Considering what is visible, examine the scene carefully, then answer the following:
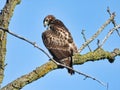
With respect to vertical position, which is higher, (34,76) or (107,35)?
(107,35)

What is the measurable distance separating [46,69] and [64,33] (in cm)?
238

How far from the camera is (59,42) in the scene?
8859mm

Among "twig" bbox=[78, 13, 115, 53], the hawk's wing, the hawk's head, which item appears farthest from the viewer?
the hawk's head

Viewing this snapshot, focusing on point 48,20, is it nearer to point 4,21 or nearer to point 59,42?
point 59,42

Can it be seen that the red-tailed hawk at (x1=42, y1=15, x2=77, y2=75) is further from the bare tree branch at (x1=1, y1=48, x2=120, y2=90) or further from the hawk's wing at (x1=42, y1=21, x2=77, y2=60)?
the bare tree branch at (x1=1, y1=48, x2=120, y2=90)

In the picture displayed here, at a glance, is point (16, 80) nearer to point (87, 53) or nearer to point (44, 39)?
point (87, 53)

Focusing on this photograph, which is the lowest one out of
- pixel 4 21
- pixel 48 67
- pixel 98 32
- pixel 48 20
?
pixel 48 67

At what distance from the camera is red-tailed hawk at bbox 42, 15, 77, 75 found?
8453 millimetres

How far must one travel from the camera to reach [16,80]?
6.62 meters

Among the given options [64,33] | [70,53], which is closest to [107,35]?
[70,53]

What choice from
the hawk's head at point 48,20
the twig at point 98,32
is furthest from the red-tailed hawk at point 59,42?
the twig at point 98,32

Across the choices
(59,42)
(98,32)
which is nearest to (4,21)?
(98,32)

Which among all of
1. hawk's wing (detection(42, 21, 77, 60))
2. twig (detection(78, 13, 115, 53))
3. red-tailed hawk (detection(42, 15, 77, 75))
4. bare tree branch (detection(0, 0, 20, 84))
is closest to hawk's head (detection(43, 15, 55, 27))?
red-tailed hawk (detection(42, 15, 77, 75))

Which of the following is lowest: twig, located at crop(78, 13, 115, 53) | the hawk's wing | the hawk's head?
twig, located at crop(78, 13, 115, 53)
